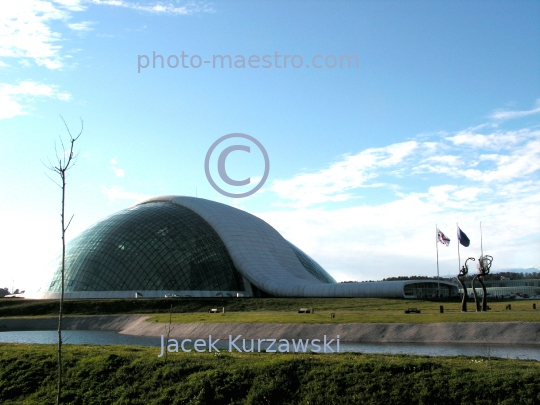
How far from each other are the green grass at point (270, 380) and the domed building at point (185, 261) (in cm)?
4495

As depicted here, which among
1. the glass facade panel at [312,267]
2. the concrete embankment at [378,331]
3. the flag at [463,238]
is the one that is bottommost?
the concrete embankment at [378,331]

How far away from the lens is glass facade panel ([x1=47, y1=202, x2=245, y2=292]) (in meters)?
66.1

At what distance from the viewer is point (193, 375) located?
17359 millimetres

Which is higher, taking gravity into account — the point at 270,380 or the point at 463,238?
the point at 463,238

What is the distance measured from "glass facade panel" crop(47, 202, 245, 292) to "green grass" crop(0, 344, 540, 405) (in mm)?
46385

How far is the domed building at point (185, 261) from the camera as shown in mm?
65250

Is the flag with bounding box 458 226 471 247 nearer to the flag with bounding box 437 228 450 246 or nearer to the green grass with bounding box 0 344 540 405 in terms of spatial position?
the flag with bounding box 437 228 450 246

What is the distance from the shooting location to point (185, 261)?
2677 inches

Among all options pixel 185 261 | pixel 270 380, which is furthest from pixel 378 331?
pixel 185 261

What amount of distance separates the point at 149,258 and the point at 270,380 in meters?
53.1

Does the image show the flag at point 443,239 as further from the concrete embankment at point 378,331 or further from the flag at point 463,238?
the concrete embankment at point 378,331

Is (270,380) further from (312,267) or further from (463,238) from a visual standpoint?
(312,267)

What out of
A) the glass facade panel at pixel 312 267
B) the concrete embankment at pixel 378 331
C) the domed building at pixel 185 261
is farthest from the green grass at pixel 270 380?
the glass facade panel at pixel 312 267

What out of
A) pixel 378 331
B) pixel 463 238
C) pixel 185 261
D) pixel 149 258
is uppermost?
pixel 463 238
